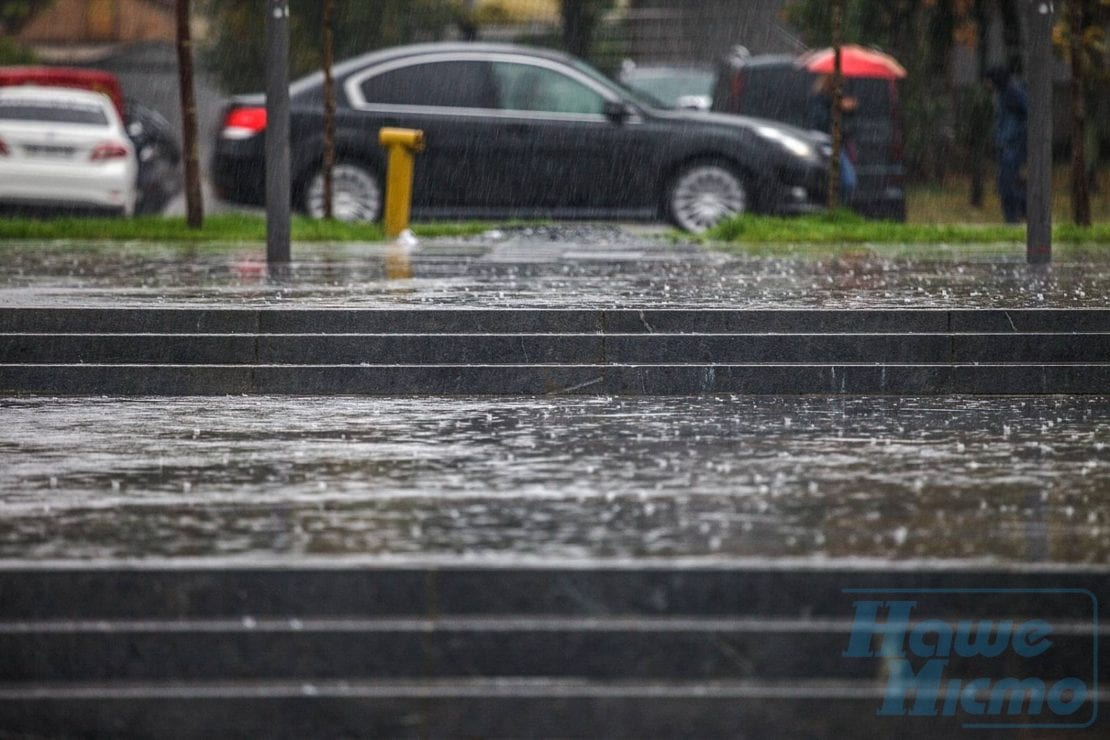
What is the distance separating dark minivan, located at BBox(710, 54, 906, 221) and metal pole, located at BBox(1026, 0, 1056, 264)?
276 inches

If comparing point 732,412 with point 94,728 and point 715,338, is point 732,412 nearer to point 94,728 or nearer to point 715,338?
point 715,338

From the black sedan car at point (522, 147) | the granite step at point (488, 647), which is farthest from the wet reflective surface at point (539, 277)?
the granite step at point (488, 647)

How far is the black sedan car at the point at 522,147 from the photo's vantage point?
1591 centimetres

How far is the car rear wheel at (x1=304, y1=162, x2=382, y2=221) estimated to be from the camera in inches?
635

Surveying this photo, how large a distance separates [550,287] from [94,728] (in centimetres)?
578

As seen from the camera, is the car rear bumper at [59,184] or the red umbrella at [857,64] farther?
the red umbrella at [857,64]

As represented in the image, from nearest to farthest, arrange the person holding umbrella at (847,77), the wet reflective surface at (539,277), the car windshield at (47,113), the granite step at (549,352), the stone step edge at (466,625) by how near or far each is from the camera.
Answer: the stone step edge at (466,625), the granite step at (549,352), the wet reflective surface at (539,277), the person holding umbrella at (847,77), the car windshield at (47,113)

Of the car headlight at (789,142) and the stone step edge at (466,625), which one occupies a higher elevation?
the car headlight at (789,142)

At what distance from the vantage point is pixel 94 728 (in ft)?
15.0

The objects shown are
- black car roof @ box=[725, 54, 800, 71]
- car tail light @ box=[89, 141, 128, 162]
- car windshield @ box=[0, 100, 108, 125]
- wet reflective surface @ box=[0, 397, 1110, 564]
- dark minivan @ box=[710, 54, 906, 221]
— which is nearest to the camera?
wet reflective surface @ box=[0, 397, 1110, 564]

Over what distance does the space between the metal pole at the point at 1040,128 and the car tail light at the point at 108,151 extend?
920cm

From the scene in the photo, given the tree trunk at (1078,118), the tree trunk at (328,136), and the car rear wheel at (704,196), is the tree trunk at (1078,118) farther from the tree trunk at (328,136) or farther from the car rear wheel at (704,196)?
the tree trunk at (328,136)

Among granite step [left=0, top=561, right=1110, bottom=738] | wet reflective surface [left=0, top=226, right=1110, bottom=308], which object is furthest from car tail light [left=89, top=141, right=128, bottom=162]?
granite step [left=0, top=561, right=1110, bottom=738]

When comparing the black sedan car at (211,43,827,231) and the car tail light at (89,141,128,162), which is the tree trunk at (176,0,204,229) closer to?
the black sedan car at (211,43,827,231)
